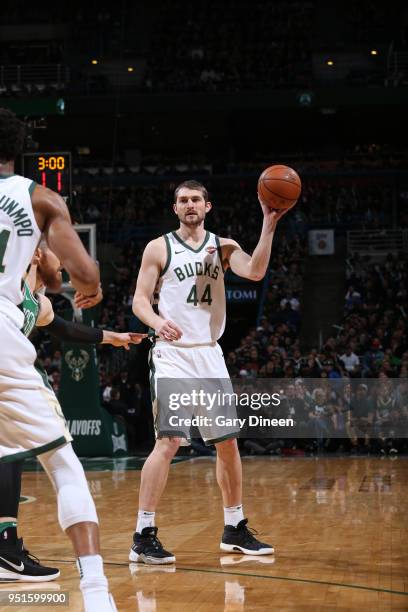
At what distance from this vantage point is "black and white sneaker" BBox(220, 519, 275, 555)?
18.7 feet

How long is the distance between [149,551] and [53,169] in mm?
9276

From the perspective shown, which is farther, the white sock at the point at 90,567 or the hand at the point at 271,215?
the hand at the point at 271,215

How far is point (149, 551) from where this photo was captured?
548 cm

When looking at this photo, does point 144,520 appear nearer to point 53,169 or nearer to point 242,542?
point 242,542

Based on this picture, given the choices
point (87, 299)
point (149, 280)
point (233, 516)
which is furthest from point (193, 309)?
point (87, 299)

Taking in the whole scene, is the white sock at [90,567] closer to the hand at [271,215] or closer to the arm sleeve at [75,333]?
the arm sleeve at [75,333]

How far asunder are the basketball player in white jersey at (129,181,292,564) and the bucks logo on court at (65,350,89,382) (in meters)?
8.73

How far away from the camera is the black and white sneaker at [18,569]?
4895 millimetres

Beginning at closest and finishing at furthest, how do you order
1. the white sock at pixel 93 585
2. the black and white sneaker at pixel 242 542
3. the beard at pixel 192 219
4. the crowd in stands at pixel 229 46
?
the white sock at pixel 93 585 < the black and white sneaker at pixel 242 542 < the beard at pixel 192 219 < the crowd in stands at pixel 229 46

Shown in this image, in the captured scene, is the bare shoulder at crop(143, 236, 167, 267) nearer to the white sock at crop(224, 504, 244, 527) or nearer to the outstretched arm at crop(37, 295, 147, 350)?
the outstretched arm at crop(37, 295, 147, 350)

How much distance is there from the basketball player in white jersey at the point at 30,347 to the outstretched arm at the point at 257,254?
2.13m

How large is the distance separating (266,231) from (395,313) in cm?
1515

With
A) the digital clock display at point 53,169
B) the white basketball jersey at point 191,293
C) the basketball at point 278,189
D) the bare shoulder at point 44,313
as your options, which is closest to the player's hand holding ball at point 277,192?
the basketball at point 278,189

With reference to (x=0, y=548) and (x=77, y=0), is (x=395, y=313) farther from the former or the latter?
(x=77, y=0)
